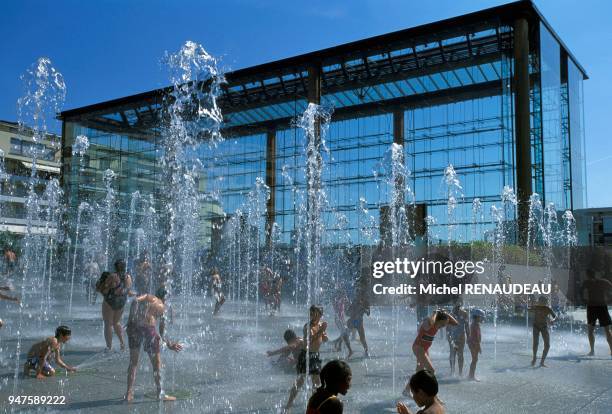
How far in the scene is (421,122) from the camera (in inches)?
1161

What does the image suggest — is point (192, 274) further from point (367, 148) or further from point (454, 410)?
point (454, 410)

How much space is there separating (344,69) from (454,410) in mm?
25662

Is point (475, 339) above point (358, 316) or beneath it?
beneath

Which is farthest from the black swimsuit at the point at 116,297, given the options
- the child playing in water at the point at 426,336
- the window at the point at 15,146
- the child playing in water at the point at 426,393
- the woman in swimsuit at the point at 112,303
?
the window at the point at 15,146

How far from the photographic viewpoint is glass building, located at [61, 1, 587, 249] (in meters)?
25.6

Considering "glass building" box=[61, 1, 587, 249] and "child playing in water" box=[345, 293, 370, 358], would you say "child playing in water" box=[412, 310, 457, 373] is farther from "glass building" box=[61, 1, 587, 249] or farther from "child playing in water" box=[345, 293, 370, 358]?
"glass building" box=[61, 1, 587, 249]

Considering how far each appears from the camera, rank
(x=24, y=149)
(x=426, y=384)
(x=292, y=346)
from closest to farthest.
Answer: (x=426, y=384), (x=292, y=346), (x=24, y=149)

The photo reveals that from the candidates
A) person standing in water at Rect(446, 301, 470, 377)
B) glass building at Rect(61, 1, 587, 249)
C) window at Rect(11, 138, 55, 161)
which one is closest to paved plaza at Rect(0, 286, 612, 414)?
person standing in water at Rect(446, 301, 470, 377)

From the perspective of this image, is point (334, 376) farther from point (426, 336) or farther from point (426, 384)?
point (426, 336)

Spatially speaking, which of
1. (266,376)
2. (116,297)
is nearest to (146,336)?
(266,376)

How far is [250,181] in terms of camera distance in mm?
34312

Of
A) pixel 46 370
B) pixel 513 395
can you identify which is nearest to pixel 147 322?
pixel 46 370

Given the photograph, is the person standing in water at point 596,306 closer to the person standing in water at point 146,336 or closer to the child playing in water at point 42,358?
the person standing in water at point 146,336

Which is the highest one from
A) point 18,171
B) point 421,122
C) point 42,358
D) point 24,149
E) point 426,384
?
point 24,149
